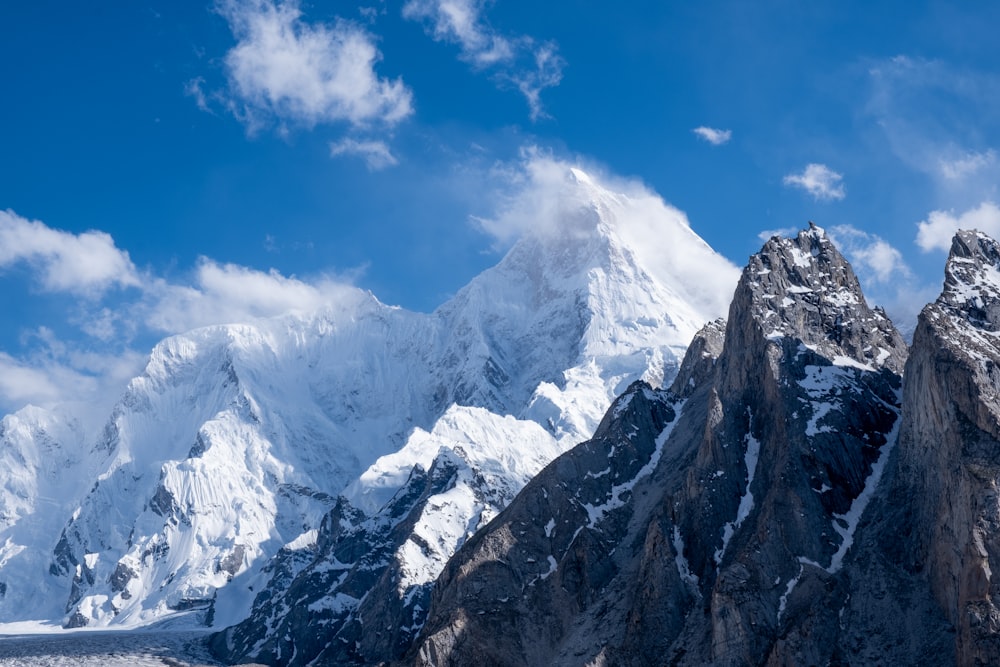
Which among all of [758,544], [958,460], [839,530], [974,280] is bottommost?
[758,544]

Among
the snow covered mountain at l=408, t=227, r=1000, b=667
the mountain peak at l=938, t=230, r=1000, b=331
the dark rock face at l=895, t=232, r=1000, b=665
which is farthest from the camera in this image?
the mountain peak at l=938, t=230, r=1000, b=331

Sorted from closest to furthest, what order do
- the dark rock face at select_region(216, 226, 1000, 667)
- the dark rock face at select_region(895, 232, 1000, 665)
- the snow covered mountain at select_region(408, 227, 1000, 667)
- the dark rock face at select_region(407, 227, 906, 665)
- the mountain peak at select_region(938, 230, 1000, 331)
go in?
the dark rock face at select_region(895, 232, 1000, 665), the dark rock face at select_region(216, 226, 1000, 667), the snow covered mountain at select_region(408, 227, 1000, 667), the dark rock face at select_region(407, 227, 906, 665), the mountain peak at select_region(938, 230, 1000, 331)

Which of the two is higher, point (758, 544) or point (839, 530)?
point (839, 530)

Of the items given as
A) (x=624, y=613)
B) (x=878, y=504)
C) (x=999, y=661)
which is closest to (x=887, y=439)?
(x=878, y=504)

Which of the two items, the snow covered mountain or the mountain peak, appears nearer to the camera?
Result: the snow covered mountain

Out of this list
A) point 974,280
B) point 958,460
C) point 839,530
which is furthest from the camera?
point 974,280

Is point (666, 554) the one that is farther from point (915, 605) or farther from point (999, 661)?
point (999, 661)

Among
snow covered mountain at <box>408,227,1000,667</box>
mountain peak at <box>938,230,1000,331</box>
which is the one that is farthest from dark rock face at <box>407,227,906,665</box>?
mountain peak at <box>938,230,1000,331</box>

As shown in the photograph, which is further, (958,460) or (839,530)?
(839,530)

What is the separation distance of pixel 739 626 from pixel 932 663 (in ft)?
77.4

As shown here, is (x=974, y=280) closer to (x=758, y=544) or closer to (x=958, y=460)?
(x=958, y=460)

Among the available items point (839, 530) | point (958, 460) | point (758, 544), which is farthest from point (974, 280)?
point (758, 544)

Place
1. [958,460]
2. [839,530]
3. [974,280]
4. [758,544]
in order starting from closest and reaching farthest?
1. [958,460]
2. [758,544]
3. [839,530]
4. [974,280]

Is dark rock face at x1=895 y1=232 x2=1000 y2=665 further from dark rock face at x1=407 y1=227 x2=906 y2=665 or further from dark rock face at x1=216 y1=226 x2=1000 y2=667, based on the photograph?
dark rock face at x1=407 y1=227 x2=906 y2=665
